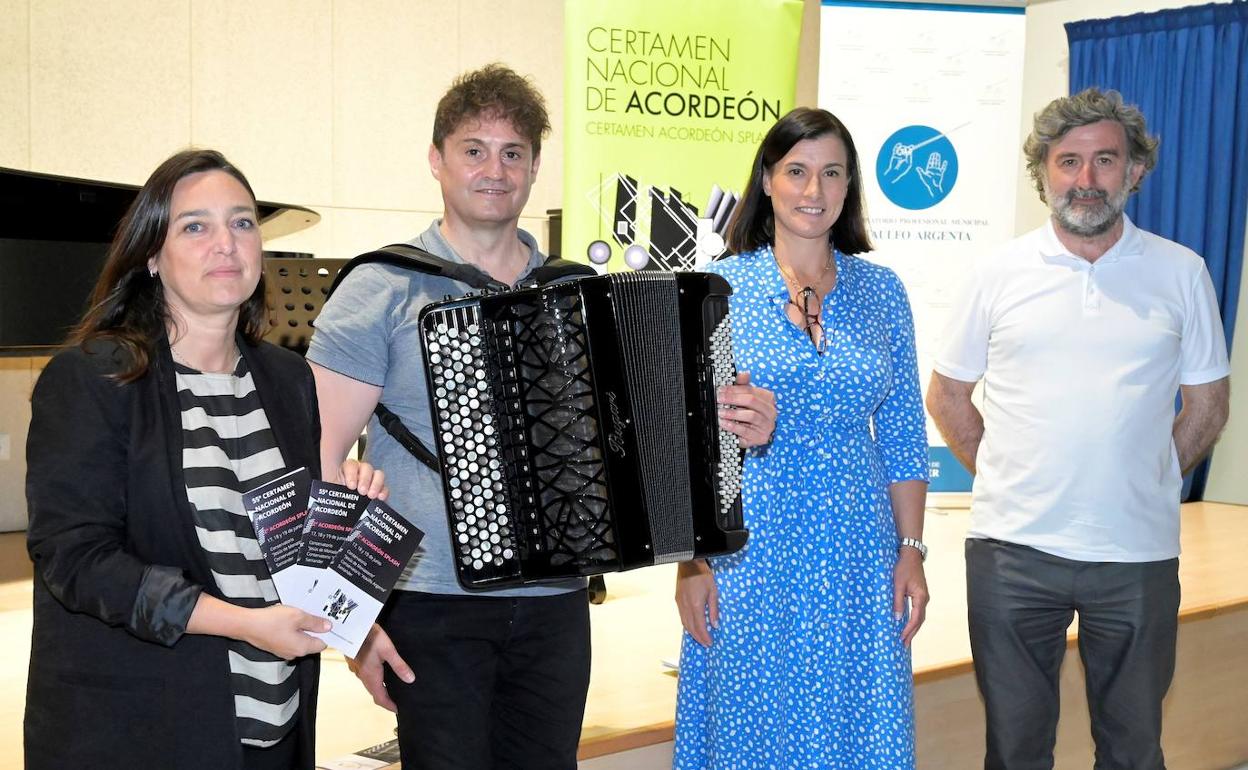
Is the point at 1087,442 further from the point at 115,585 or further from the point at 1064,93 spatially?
the point at 1064,93

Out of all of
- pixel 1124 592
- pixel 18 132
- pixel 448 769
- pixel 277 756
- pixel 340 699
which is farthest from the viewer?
pixel 18 132

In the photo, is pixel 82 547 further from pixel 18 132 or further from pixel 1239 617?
pixel 18 132

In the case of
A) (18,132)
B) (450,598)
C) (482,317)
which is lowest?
(450,598)

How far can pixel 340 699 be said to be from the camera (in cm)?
301

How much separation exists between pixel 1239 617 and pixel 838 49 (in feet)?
10.1

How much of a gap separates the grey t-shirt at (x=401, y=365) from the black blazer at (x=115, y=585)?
361mm

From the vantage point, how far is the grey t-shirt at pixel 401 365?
1.92 m

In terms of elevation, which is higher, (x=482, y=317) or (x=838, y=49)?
(x=838, y=49)

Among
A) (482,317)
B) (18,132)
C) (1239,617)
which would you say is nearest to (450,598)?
(482,317)

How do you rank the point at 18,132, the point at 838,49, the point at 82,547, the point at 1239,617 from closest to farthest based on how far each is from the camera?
the point at 82,547
the point at 1239,617
the point at 18,132
the point at 838,49

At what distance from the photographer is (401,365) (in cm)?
195

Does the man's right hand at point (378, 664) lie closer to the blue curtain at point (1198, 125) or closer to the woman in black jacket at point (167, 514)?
the woman in black jacket at point (167, 514)

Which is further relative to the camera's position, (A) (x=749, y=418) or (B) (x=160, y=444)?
(A) (x=749, y=418)

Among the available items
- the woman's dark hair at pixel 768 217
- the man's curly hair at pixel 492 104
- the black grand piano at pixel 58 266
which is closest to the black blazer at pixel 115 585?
the man's curly hair at pixel 492 104
